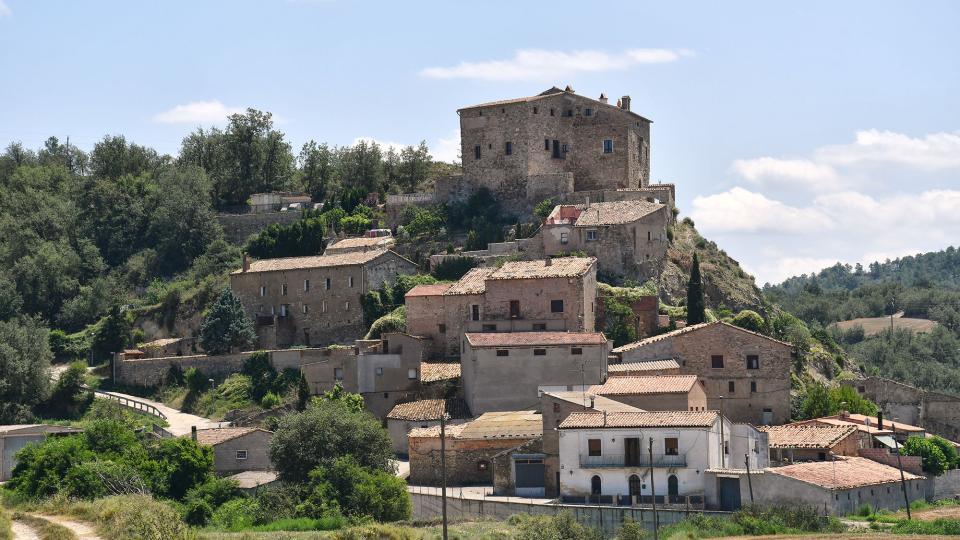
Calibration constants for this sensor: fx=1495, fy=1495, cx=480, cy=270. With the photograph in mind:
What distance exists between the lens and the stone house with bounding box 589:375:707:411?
5394 cm

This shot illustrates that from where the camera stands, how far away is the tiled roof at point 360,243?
7706 cm

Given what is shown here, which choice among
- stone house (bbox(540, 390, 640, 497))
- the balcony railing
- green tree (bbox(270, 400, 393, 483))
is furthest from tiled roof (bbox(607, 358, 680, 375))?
green tree (bbox(270, 400, 393, 483))

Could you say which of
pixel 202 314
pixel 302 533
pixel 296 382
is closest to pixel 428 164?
pixel 202 314

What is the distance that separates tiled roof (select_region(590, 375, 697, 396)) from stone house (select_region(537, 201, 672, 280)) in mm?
13129

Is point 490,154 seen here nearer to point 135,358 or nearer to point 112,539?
point 135,358

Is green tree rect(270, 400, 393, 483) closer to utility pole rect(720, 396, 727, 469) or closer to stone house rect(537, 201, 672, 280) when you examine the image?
utility pole rect(720, 396, 727, 469)

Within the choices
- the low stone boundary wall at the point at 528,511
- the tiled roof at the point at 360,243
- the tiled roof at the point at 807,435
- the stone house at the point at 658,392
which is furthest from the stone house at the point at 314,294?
the tiled roof at the point at 807,435

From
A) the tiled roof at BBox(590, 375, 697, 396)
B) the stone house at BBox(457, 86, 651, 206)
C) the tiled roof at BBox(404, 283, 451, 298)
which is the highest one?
the stone house at BBox(457, 86, 651, 206)

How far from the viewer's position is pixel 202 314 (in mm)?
76000

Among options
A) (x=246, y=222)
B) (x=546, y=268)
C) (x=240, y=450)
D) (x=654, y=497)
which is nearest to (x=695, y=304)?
(x=546, y=268)

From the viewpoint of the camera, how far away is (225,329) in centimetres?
7062

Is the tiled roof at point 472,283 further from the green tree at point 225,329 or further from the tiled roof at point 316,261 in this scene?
the green tree at point 225,329

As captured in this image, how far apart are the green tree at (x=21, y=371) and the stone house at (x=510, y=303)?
59.7ft

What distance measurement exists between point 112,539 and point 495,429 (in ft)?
58.8
